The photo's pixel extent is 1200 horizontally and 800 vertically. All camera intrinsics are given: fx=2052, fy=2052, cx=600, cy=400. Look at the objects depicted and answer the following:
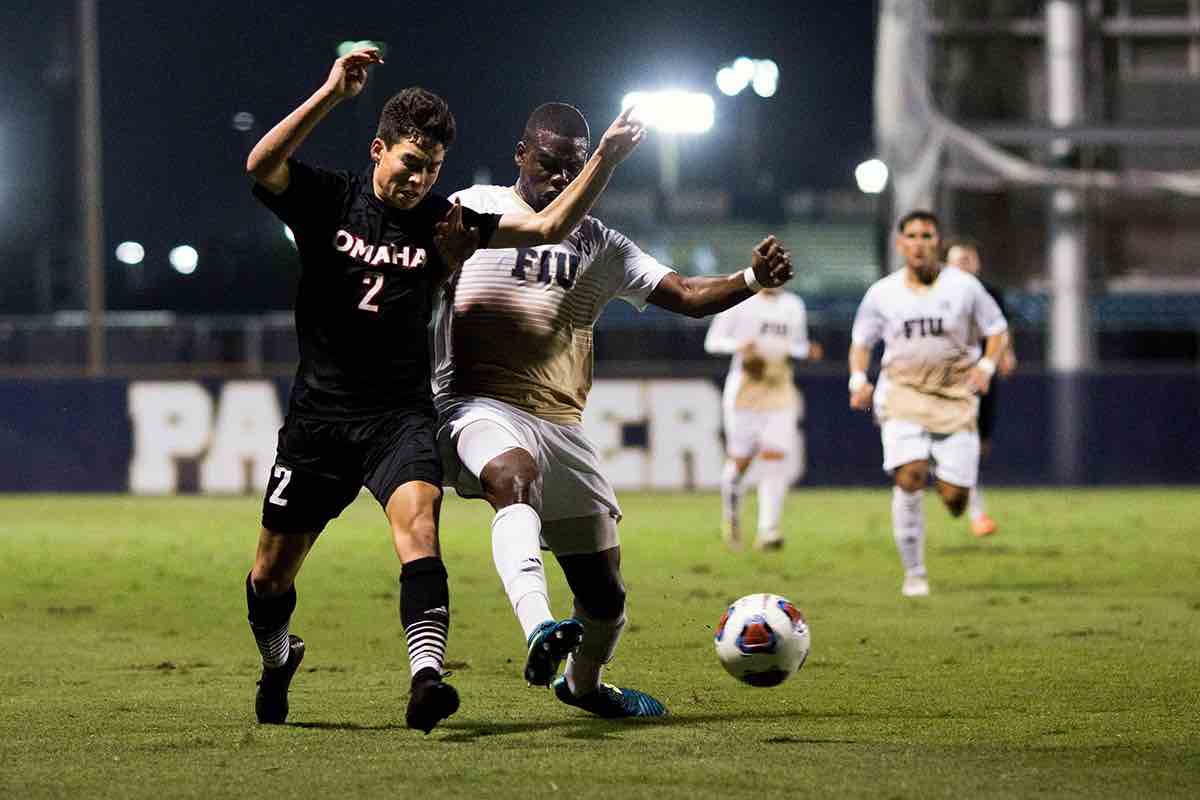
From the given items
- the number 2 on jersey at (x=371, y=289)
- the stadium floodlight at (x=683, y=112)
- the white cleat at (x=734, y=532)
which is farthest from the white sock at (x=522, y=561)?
the stadium floodlight at (x=683, y=112)

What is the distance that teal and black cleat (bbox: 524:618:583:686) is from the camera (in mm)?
5871

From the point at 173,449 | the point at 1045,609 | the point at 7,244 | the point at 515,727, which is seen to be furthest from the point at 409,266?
the point at 7,244

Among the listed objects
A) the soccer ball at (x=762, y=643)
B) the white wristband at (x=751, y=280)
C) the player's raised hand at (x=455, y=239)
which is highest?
the player's raised hand at (x=455, y=239)

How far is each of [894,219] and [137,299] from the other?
35.6 m

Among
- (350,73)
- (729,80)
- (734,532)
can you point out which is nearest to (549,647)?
(350,73)

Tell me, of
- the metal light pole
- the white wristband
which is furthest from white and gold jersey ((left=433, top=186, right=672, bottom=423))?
the metal light pole

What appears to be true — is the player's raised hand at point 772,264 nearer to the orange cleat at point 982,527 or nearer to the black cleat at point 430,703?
the black cleat at point 430,703

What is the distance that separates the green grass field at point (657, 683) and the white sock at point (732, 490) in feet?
1.14

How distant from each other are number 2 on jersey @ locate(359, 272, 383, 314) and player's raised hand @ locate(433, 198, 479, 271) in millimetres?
223

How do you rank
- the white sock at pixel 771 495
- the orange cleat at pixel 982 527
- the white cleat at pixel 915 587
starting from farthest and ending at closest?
the orange cleat at pixel 982 527, the white sock at pixel 771 495, the white cleat at pixel 915 587

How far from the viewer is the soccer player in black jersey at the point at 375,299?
253 inches

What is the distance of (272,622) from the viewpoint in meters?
6.83

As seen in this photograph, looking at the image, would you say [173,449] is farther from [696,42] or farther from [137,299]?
[137,299]

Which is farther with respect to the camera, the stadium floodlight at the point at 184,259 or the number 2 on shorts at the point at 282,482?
A: the stadium floodlight at the point at 184,259
